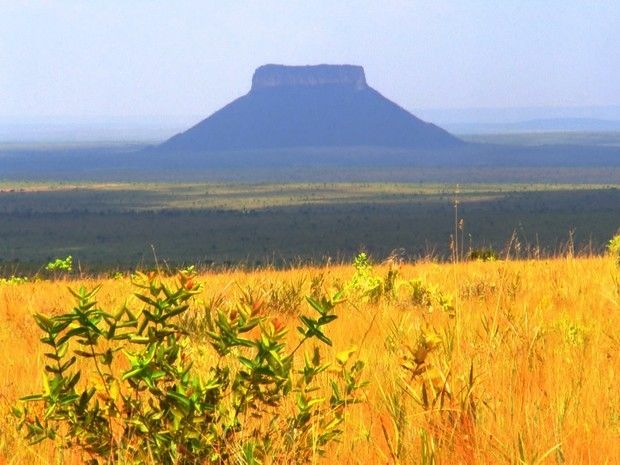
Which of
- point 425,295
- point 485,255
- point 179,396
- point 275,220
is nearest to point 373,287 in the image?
point 425,295

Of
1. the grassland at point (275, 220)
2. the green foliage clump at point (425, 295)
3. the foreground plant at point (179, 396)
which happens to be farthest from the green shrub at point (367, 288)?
the grassland at point (275, 220)

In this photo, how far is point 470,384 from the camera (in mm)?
2980

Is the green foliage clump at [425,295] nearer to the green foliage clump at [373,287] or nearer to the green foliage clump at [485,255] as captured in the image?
the green foliage clump at [373,287]

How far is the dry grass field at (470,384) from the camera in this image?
284cm

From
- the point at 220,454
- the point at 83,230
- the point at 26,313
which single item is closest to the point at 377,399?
the point at 220,454

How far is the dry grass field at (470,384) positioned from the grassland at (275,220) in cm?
3525

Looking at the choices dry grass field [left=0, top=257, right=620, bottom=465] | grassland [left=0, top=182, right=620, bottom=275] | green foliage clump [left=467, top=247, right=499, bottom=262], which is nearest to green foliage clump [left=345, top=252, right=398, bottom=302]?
dry grass field [left=0, top=257, right=620, bottom=465]

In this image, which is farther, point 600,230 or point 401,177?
point 401,177

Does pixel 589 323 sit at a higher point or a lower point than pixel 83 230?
higher

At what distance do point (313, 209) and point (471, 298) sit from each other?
277 ft

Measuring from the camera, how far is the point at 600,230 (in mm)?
59031

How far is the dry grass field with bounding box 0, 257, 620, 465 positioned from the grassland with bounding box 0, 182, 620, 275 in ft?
116

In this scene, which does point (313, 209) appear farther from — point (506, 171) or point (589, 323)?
point (589, 323)

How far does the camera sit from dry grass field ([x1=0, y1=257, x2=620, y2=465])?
9.32 feet
